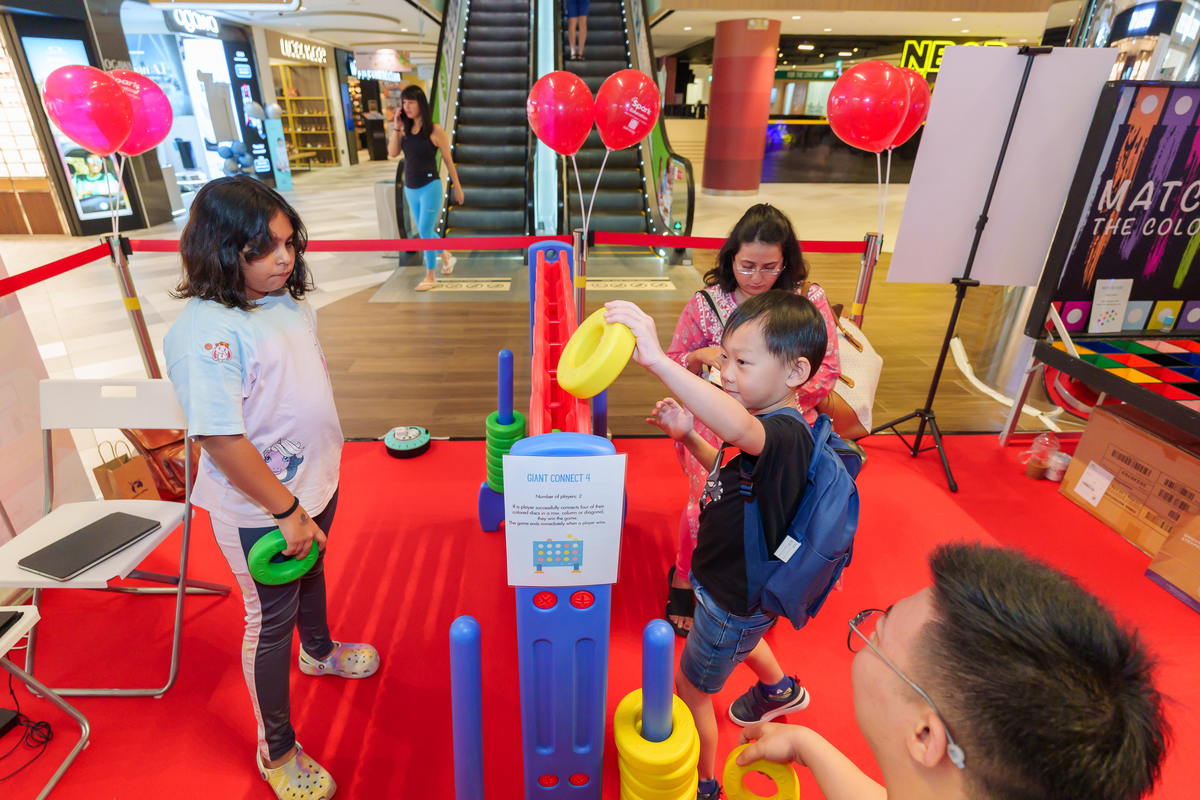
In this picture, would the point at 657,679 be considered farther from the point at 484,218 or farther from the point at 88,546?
the point at 484,218

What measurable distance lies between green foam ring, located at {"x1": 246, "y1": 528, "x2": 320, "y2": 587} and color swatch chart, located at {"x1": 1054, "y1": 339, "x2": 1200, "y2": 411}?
3441mm

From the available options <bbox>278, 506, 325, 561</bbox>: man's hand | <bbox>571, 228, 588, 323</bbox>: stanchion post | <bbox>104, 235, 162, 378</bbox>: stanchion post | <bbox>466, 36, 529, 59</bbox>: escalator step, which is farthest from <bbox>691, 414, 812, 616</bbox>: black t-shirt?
<bbox>466, 36, 529, 59</bbox>: escalator step

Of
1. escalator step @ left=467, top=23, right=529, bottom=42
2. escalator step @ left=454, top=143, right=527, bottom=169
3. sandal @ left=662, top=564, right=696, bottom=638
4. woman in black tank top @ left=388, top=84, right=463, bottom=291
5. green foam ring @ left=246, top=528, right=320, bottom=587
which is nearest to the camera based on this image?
green foam ring @ left=246, top=528, right=320, bottom=587

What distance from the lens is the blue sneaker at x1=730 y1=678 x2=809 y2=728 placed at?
1.97m

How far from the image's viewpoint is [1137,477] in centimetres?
302

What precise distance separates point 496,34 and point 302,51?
11850 millimetres

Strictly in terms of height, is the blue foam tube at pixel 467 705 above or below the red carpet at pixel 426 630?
above

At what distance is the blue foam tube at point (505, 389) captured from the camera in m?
2.75

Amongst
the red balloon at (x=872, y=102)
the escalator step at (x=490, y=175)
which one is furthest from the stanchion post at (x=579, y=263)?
the escalator step at (x=490, y=175)

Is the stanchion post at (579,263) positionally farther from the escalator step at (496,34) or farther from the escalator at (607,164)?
the escalator step at (496,34)

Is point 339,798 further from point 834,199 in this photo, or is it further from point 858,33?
point 858,33

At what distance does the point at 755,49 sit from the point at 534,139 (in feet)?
24.0

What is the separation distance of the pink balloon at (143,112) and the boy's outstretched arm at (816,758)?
3788mm

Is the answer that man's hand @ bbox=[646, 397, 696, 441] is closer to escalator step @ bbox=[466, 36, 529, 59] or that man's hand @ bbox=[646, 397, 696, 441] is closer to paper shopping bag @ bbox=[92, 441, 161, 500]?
paper shopping bag @ bbox=[92, 441, 161, 500]
